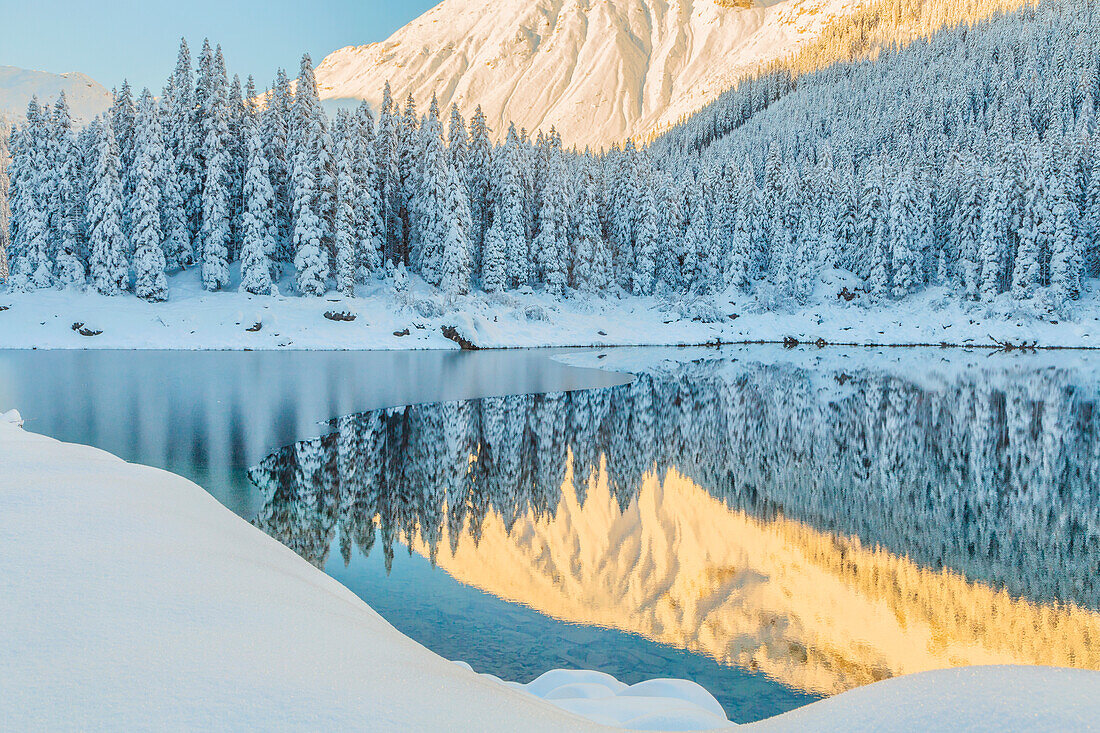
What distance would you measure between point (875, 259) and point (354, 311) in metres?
46.0

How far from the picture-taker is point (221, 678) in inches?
106

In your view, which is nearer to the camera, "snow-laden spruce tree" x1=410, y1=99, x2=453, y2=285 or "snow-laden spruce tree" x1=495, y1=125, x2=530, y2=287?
"snow-laden spruce tree" x1=410, y1=99, x2=453, y2=285

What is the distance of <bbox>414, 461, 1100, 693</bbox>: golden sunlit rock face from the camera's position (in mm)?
6426

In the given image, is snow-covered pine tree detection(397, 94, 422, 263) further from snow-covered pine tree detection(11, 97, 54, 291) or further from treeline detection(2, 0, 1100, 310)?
snow-covered pine tree detection(11, 97, 54, 291)

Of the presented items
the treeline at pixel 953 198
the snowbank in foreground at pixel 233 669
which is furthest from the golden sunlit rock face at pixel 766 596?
the treeline at pixel 953 198

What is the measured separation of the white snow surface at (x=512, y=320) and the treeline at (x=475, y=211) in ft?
5.08

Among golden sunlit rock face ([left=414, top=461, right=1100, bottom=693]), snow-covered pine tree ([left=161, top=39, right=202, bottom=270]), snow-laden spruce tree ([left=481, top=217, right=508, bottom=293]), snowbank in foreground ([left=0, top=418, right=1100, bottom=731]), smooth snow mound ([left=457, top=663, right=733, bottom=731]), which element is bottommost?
golden sunlit rock face ([left=414, top=461, right=1100, bottom=693])

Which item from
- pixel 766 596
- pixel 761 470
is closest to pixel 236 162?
pixel 761 470

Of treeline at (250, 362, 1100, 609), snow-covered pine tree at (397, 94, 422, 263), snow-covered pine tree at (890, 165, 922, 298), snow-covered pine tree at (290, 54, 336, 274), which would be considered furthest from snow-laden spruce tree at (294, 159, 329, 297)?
snow-covered pine tree at (890, 165, 922, 298)

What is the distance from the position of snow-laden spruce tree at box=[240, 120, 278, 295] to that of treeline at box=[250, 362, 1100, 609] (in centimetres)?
3238

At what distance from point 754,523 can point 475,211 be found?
53794mm

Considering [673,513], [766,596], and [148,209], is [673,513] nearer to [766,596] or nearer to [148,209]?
[766,596]

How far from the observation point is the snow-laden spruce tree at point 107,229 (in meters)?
46.1

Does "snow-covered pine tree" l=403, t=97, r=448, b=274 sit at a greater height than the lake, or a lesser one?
greater
